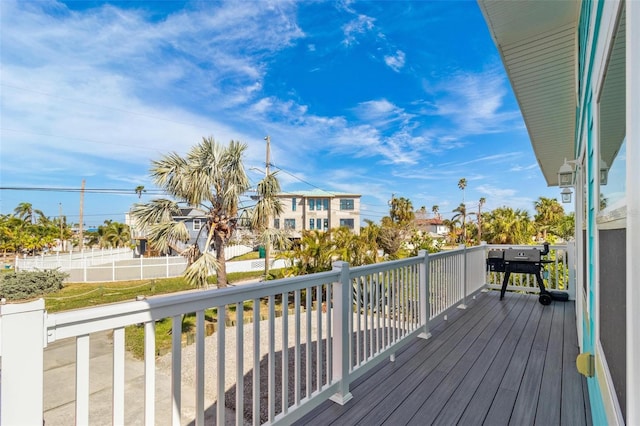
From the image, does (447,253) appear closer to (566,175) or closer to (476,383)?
(476,383)

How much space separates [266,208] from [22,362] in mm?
7000

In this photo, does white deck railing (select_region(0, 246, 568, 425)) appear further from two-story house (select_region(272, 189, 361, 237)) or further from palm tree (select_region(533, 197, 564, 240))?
palm tree (select_region(533, 197, 564, 240))

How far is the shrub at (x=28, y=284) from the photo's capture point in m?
11.2

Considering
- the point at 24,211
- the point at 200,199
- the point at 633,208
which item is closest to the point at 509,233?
the point at 200,199

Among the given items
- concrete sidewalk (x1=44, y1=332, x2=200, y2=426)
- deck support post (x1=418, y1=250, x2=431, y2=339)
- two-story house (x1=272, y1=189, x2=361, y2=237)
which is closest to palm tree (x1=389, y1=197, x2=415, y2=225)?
two-story house (x1=272, y1=189, x2=361, y2=237)

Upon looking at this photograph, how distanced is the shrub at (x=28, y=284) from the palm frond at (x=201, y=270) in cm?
942

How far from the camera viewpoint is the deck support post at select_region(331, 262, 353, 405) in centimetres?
232

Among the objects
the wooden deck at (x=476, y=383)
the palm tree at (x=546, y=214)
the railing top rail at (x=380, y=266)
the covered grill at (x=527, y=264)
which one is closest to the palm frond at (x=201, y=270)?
the railing top rail at (x=380, y=266)

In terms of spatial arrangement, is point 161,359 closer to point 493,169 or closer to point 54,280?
point 54,280

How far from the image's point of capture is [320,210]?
27516mm

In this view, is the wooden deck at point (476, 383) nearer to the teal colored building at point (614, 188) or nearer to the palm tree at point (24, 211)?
the teal colored building at point (614, 188)

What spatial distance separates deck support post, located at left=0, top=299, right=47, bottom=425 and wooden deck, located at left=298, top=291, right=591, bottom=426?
63.7 inches

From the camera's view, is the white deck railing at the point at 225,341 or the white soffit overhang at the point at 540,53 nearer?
the white deck railing at the point at 225,341

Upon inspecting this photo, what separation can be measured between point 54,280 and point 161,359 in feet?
39.1
